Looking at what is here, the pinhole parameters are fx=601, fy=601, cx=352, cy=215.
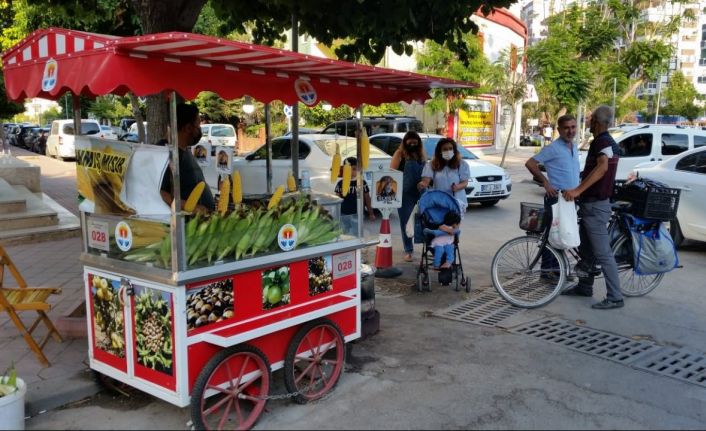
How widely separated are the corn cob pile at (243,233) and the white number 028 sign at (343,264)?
15 cm

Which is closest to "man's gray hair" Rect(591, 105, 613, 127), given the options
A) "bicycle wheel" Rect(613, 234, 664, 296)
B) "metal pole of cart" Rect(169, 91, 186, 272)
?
"bicycle wheel" Rect(613, 234, 664, 296)

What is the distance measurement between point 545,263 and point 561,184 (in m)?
0.84

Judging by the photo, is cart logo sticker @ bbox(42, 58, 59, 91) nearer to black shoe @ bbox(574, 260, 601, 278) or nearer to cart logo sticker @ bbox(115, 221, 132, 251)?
cart logo sticker @ bbox(115, 221, 132, 251)

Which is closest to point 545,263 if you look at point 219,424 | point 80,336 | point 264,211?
point 264,211

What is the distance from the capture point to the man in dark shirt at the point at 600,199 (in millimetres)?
5863

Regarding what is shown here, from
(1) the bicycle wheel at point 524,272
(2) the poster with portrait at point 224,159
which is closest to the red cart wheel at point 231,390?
(1) the bicycle wheel at point 524,272

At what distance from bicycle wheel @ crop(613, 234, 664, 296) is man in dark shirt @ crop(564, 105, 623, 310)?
1.21 ft

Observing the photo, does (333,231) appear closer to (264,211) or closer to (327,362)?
(264,211)

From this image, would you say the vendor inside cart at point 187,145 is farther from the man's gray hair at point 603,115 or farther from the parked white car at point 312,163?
the parked white car at point 312,163

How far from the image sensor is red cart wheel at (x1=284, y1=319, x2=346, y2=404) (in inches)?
157

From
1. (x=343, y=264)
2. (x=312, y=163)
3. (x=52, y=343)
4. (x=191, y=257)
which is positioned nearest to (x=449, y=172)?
(x=343, y=264)

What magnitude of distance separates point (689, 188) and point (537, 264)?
3.82 metres

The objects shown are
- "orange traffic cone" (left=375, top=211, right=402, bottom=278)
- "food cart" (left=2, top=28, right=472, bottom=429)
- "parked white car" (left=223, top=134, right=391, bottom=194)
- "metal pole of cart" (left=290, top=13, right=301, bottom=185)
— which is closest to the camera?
"food cart" (left=2, top=28, right=472, bottom=429)

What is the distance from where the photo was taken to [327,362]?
429 centimetres
